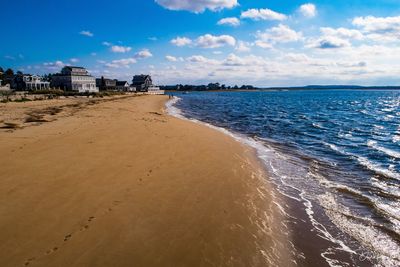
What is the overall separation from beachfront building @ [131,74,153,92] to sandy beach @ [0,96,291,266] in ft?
568

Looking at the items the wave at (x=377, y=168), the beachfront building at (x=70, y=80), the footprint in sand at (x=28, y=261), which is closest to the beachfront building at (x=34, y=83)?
the beachfront building at (x=70, y=80)

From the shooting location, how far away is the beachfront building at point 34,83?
102 meters

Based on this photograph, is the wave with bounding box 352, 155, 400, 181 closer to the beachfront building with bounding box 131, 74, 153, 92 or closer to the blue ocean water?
the blue ocean water

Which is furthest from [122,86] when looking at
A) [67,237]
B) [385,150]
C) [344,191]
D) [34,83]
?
[67,237]

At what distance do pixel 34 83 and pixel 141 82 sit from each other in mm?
85582

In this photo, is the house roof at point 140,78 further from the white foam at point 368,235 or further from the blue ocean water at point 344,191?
the white foam at point 368,235

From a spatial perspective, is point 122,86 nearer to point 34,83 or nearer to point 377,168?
point 34,83

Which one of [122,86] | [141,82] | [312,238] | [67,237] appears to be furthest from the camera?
[141,82]

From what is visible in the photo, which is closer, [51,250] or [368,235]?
[51,250]

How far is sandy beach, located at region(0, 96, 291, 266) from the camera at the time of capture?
5.62m

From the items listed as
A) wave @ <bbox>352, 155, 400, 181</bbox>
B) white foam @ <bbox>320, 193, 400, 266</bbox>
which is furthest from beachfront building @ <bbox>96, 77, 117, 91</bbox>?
white foam @ <bbox>320, 193, 400, 266</bbox>

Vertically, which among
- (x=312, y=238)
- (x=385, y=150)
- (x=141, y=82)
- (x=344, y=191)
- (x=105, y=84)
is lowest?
(x=385, y=150)

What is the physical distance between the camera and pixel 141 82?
186 meters

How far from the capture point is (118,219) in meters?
6.86
